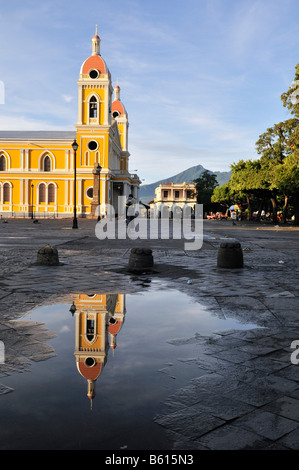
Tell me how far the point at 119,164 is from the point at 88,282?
73159 mm

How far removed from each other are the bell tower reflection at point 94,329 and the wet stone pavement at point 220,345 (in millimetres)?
344

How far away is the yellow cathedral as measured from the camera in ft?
198

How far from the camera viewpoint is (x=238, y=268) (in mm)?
9945

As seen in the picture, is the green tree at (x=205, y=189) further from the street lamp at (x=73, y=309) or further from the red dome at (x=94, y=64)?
the street lamp at (x=73, y=309)

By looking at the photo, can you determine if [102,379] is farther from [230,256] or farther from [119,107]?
[119,107]

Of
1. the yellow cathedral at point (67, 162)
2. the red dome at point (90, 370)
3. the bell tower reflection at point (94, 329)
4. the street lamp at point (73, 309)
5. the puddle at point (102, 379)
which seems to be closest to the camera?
the puddle at point (102, 379)

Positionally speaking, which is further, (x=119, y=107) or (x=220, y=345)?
(x=119, y=107)

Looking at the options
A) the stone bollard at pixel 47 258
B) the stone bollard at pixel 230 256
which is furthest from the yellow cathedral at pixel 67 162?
the stone bollard at pixel 230 256

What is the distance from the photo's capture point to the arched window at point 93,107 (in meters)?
60.9

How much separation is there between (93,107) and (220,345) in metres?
60.5

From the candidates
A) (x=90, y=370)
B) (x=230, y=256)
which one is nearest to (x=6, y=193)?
(x=230, y=256)

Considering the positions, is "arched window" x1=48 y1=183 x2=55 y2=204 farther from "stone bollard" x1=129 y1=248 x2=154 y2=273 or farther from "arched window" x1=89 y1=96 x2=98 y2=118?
"stone bollard" x1=129 y1=248 x2=154 y2=273

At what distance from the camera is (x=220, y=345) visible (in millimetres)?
4250
